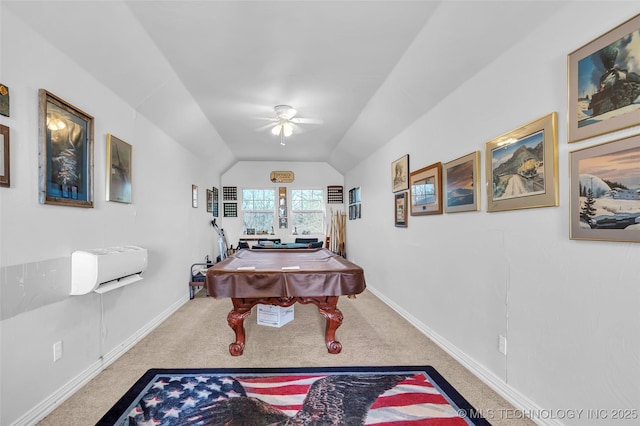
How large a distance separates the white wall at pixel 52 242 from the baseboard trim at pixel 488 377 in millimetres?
3020

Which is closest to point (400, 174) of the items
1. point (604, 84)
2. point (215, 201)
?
point (604, 84)

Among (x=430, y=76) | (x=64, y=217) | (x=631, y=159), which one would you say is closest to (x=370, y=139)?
(x=430, y=76)

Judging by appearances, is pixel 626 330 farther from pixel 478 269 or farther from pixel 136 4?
pixel 136 4

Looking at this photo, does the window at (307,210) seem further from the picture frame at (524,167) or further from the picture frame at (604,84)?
the picture frame at (604,84)

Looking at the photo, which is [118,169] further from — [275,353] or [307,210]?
[307,210]

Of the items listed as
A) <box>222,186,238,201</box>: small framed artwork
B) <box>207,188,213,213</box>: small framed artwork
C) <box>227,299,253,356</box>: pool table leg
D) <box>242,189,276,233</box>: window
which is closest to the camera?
<box>227,299,253,356</box>: pool table leg

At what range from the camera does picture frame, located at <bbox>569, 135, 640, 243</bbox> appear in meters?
1.35

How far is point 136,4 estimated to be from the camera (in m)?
2.01

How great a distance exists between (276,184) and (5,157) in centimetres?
592

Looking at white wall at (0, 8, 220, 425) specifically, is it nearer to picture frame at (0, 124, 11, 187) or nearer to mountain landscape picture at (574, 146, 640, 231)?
picture frame at (0, 124, 11, 187)

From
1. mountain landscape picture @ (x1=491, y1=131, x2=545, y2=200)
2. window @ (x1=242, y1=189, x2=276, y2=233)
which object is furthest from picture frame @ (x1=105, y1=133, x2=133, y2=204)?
window @ (x1=242, y1=189, x2=276, y2=233)

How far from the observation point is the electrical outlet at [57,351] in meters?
2.04

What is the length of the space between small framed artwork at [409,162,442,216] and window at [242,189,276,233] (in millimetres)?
4478

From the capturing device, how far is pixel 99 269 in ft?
7.24
